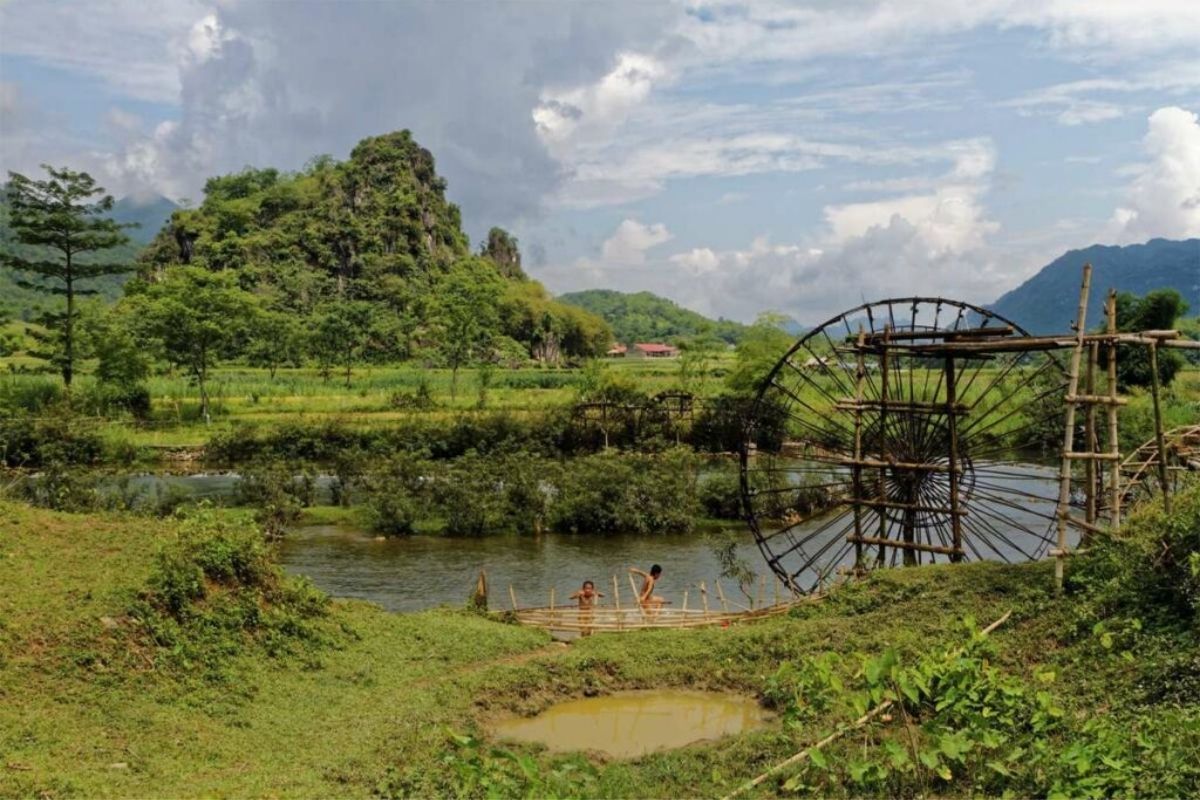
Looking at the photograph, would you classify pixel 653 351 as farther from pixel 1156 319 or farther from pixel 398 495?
pixel 398 495

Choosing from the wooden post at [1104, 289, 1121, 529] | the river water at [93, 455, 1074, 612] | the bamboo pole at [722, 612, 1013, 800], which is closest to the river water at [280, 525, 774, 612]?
the river water at [93, 455, 1074, 612]

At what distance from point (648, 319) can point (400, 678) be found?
5992 inches

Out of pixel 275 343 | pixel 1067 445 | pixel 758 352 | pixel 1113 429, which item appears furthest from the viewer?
pixel 275 343

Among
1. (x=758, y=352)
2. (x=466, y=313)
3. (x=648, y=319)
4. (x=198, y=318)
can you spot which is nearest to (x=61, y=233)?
(x=198, y=318)

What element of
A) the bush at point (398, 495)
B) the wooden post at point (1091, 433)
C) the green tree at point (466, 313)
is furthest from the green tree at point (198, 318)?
the wooden post at point (1091, 433)

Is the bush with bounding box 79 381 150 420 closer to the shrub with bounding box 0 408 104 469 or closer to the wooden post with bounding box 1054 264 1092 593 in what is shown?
the shrub with bounding box 0 408 104 469

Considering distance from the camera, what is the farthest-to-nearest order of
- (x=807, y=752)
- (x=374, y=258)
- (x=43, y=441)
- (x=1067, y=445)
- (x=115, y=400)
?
(x=374, y=258) → (x=115, y=400) → (x=43, y=441) → (x=1067, y=445) → (x=807, y=752)

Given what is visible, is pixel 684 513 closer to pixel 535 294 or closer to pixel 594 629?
pixel 594 629

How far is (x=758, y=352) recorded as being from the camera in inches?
1934

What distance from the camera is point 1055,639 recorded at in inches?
410

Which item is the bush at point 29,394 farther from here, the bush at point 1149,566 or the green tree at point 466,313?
the bush at point 1149,566

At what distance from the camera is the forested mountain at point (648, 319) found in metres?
149

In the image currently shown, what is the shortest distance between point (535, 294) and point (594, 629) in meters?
87.6

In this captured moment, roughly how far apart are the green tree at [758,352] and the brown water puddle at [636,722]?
31676mm
